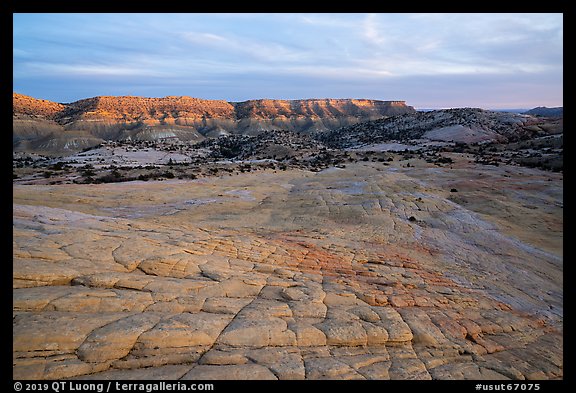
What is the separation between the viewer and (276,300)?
22.8 feet

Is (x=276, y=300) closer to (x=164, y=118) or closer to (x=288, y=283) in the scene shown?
(x=288, y=283)

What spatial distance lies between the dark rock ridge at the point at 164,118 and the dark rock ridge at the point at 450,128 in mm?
44077

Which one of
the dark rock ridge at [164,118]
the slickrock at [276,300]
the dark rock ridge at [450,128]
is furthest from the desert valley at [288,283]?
the dark rock ridge at [164,118]

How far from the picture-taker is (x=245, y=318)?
601cm

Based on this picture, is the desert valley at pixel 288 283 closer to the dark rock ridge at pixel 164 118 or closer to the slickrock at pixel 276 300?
the slickrock at pixel 276 300

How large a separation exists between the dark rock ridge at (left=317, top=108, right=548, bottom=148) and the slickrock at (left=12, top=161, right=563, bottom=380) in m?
61.8

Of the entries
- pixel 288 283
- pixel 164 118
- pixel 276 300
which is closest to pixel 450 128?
pixel 288 283

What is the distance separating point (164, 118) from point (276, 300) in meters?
128

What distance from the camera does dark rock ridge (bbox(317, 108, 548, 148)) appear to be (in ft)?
224

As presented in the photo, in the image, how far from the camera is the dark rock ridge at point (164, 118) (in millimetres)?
97000

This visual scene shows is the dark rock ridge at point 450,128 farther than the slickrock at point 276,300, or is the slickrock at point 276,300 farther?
the dark rock ridge at point 450,128
